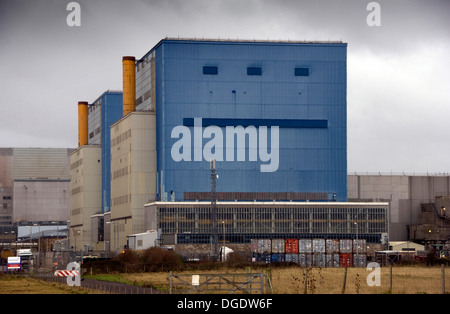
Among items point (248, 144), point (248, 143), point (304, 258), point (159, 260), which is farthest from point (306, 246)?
point (159, 260)

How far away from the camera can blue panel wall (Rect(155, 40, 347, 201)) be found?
192500mm

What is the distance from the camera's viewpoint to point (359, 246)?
187m

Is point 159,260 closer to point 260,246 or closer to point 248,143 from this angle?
point 260,246

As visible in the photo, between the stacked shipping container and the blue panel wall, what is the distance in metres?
16.3

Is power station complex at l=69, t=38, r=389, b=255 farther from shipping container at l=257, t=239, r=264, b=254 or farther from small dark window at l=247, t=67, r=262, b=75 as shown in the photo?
shipping container at l=257, t=239, r=264, b=254

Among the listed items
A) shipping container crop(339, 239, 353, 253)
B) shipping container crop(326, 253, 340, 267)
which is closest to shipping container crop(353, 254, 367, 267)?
shipping container crop(339, 239, 353, 253)

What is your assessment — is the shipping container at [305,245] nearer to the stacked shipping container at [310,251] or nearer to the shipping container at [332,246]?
the stacked shipping container at [310,251]

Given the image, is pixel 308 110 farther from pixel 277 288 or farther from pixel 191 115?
pixel 277 288

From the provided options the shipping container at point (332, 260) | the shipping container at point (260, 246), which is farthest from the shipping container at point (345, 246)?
the shipping container at point (260, 246)
